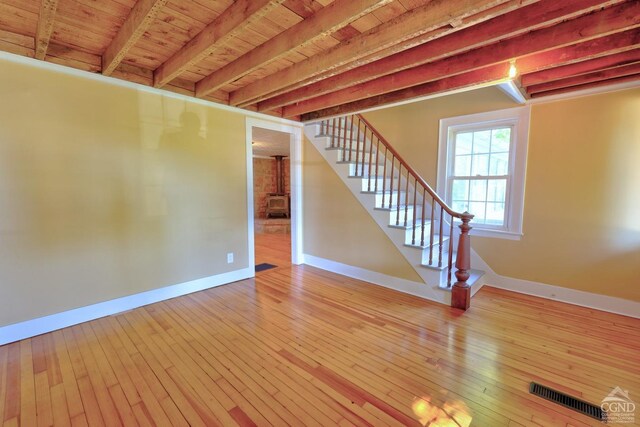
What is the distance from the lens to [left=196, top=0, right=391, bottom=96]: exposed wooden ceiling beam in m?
1.63

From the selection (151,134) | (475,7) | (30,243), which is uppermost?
(475,7)

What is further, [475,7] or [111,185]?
[111,185]

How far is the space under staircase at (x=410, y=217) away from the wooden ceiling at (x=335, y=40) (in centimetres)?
117

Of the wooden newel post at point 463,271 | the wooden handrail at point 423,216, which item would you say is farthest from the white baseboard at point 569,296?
the wooden newel post at point 463,271

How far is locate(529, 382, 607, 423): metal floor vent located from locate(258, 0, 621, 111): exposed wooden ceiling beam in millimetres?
2308

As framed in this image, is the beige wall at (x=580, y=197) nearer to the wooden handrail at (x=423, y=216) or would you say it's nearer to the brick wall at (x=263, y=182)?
the wooden handrail at (x=423, y=216)

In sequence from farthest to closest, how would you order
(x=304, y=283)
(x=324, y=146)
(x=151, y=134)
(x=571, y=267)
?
1. (x=324, y=146)
2. (x=304, y=283)
3. (x=571, y=267)
4. (x=151, y=134)

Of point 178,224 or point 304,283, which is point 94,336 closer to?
point 178,224

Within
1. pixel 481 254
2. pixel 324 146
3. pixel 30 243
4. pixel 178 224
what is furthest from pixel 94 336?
pixel 481 254

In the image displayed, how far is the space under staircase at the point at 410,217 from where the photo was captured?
305 centimetres

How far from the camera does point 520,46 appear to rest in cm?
204

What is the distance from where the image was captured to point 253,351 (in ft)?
7.36

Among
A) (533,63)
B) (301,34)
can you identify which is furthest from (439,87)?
(301,34)

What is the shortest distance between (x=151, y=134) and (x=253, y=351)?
2.47 meters
